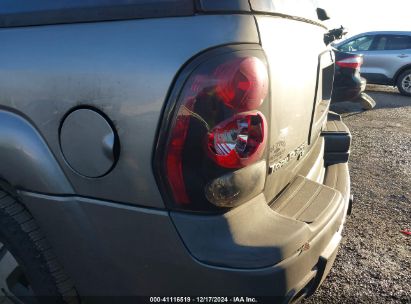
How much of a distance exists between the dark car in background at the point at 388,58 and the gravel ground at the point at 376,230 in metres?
5.83

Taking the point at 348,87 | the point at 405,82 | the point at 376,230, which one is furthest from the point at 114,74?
the point at 405,82

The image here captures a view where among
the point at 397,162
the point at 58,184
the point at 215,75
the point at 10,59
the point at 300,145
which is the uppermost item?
the point at 10,59

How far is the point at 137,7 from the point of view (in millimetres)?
1326

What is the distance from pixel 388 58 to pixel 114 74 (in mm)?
11939

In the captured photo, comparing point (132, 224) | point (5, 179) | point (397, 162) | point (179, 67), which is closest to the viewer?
point (179, 67)

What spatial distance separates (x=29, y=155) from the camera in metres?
1.43

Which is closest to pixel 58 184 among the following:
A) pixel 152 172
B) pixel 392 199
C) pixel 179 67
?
pixel 152 172

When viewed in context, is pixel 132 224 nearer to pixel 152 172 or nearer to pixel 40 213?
pixel 152 172

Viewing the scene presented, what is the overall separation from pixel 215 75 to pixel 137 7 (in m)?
0.36

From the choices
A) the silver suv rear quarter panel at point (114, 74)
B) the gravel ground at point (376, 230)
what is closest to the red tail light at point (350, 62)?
the gravel ground at point (376, 230)

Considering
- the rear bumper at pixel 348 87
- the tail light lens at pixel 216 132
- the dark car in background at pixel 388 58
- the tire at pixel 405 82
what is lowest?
the tire at pixel 405 82

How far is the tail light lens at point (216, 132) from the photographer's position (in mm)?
1277

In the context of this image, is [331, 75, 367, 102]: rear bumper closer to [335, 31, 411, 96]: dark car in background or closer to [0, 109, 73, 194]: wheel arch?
[0, 109, 73, 194]: wheel arch

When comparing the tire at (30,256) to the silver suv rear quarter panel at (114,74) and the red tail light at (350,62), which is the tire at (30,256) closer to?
the silver suv rear quarter panel at (114,74)
